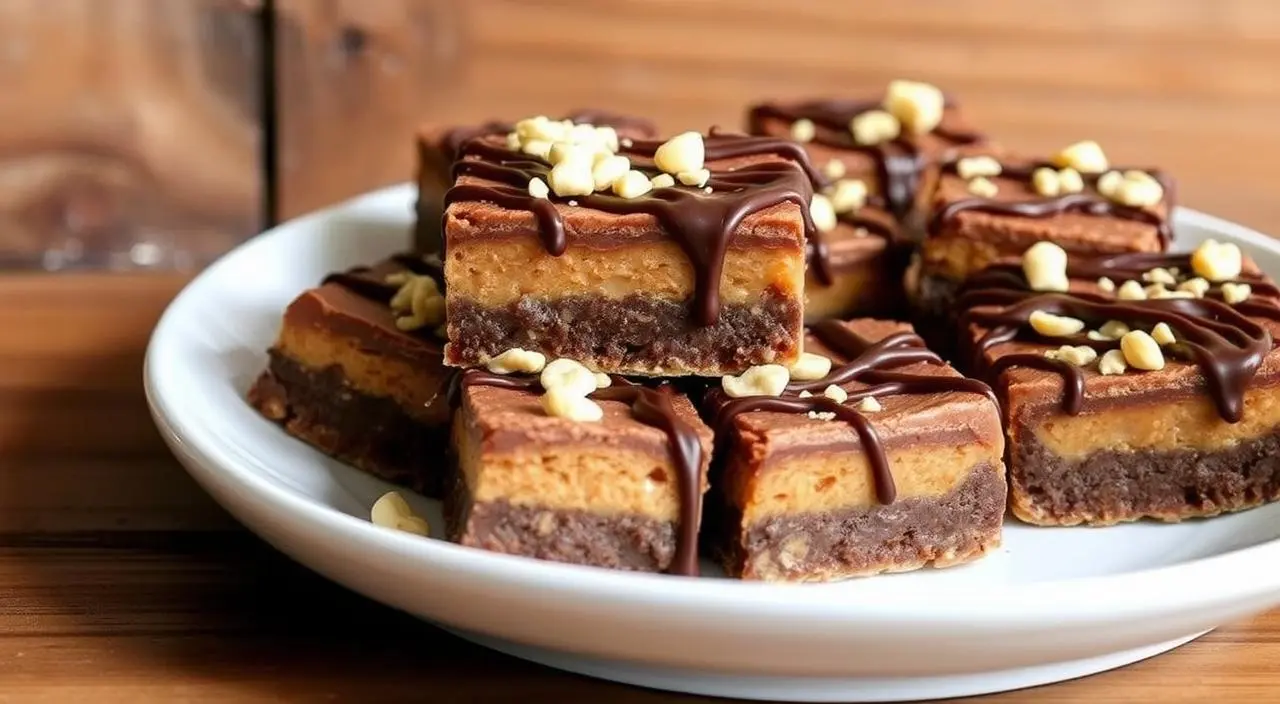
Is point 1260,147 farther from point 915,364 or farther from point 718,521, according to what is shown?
point 718,521

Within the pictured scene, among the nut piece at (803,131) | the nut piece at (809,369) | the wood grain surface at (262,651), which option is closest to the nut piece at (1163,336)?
the wood grain surface at (262,651)

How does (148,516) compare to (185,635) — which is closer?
(185,635)

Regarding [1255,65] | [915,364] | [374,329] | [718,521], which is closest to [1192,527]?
[915,364]

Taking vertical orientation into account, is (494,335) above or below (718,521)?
above

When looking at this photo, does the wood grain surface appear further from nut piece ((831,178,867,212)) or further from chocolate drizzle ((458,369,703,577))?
nut piece ((831,178,867,212))

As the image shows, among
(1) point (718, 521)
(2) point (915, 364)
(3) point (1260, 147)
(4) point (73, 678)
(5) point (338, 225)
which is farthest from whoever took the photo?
(3) point (1260, 147)

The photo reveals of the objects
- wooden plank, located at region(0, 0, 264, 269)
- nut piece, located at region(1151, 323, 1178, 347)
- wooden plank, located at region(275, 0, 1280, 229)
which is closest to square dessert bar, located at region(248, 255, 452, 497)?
nut piece, located at region(1151, 323, 1178, 347)

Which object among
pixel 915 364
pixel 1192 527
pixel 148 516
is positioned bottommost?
pixel 148 516
